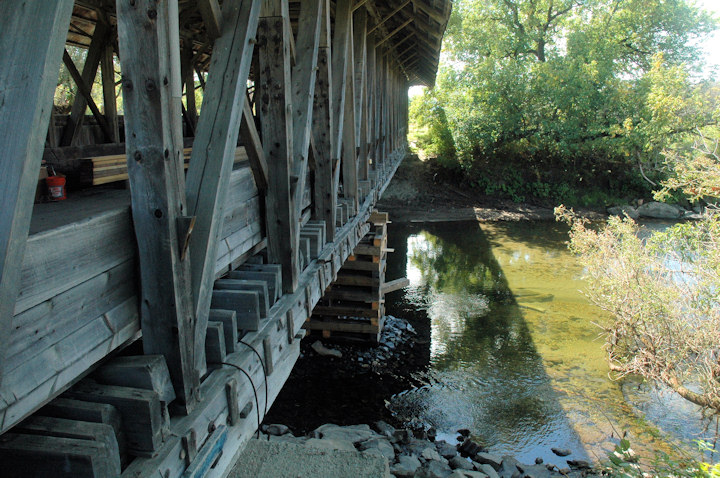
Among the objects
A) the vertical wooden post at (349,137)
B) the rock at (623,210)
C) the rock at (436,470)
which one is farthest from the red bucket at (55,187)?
the rock at (623,210)

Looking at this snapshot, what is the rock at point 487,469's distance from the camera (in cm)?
565

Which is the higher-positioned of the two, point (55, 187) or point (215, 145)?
point (215, 145)

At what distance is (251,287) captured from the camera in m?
2.69

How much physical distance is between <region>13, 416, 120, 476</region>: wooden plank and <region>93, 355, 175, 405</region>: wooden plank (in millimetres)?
234

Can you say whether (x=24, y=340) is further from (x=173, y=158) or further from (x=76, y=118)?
(x=76, y=118)

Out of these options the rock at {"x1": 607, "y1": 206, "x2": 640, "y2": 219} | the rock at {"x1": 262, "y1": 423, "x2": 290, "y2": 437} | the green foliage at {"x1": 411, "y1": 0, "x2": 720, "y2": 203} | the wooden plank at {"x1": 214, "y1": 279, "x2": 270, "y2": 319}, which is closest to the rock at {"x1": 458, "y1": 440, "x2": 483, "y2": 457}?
the rock at {"x1": 262, "y1": 423, "x2": 290, "y2": 437}

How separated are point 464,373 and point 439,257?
308 inches

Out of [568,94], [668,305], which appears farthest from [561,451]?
[568,94]

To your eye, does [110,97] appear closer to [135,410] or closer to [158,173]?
[158,173]

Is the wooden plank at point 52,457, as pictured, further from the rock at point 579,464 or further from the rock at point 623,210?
the rock at point 623,210

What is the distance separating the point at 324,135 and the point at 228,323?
2.23 meters

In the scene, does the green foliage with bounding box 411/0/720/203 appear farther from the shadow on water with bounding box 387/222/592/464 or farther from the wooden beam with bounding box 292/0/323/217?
the wooden beam with bounding box 292/0/323/217

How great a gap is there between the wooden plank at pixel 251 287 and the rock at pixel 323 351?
5.96 meters

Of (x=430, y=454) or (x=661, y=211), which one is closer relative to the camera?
(x=430, y=454)
